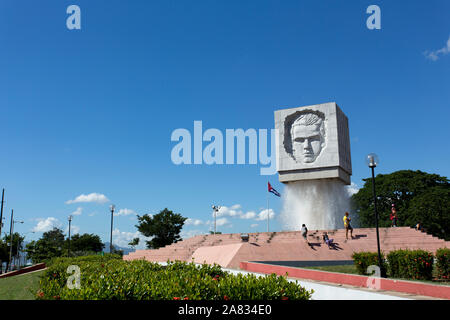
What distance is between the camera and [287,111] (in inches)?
1447

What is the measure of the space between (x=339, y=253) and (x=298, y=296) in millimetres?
16707

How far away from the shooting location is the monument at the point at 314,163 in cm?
3422

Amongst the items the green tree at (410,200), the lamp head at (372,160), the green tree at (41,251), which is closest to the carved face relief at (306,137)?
the green tree at (410,200)

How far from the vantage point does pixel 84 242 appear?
56.6m

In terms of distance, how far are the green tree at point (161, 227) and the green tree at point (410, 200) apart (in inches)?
947

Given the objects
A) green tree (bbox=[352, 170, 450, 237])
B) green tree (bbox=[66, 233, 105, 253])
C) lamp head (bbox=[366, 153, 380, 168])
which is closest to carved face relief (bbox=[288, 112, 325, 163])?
green tree (bbox=[352, 170, 450, 237])

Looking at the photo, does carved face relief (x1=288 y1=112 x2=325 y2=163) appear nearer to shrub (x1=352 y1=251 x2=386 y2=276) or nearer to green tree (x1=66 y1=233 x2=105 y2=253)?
shrub (x1=352 y1=251 x2=386 y2=276)

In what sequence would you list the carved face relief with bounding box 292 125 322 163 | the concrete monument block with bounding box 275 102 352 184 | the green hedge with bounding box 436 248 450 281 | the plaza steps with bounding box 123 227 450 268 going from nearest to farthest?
the green hedge with bounding box 436 248 450 281 → the plaza steps with bounding box 123 227 450 268 → the concrete monument block with bounding box 275 102 352 184 → the carved face relief with bounding box 292 125 322 163

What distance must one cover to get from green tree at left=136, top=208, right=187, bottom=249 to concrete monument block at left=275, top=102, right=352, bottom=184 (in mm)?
18975

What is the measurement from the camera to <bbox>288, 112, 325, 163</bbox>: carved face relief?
34.7m

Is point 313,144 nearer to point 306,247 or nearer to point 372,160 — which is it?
point 306,247

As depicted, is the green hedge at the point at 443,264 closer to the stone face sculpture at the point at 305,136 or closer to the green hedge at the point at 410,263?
the green hedge at the point at 410,263

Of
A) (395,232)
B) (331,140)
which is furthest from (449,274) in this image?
(331,140)
